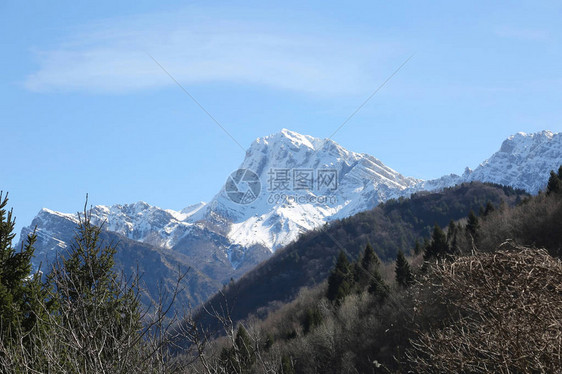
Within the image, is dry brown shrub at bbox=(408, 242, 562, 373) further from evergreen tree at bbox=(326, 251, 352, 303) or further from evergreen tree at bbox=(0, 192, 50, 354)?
evergreen tree at bbox=(326, 251, 352, 303)

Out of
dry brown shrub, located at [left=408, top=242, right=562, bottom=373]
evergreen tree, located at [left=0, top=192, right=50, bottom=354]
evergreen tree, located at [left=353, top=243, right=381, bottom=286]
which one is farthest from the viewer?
evergreen tree, located at [left=353, top=243, right=381, bottom=286]

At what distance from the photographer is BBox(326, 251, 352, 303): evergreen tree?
269 feet

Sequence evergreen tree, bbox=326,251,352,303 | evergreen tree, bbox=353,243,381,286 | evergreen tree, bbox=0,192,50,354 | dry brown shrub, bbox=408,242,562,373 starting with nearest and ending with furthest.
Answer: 1. dry brown shrub, bbox=408,242,562,373
2. evergreen tree, bbox=0,192,50,354
3. evergreen tree, bbox=326,251,352,303
4. evergreen tree, bbox=353,243,381,286

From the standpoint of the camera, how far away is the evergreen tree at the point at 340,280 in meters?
82.1

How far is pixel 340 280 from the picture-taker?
8562cm

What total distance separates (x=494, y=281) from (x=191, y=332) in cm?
575

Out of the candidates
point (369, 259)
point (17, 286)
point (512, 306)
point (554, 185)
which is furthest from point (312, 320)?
point (512, 306)

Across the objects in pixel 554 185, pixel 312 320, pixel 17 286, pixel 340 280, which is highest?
pixel 17 286

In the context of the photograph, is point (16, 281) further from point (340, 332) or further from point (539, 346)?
point (340, 332)

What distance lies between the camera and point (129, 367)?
10.3m

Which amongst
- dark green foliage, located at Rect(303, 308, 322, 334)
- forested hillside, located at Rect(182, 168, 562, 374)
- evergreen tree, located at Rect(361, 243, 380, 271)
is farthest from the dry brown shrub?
evergreen tree, located at Rect(361, 243, 380, 271)

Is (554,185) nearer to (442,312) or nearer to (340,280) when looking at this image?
(340,280)

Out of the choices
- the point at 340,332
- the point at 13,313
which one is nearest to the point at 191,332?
the point at 13,313

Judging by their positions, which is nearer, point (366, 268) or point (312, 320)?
point (312, 320)
